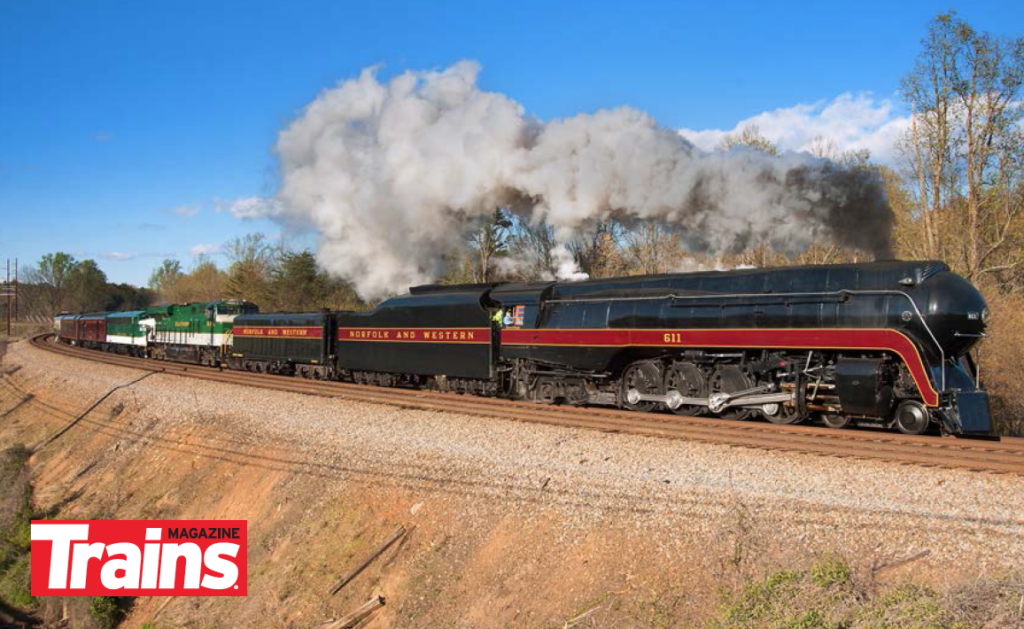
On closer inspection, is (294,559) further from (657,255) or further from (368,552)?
(657,255)

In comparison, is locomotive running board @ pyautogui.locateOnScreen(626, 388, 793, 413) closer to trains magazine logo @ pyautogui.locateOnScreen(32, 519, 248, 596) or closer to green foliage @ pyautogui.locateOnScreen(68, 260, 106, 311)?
trains magazine logo @ pyautogui.locateOnScreen(32, 519, 248, 596)

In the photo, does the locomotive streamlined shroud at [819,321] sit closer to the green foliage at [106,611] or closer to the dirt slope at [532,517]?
the dirt slope at [532,517]

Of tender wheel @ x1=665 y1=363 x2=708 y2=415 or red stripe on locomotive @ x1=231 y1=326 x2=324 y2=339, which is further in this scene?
red stripe on locomotive @ x1=231 y1=326 x2=324 y2=339

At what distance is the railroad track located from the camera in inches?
387

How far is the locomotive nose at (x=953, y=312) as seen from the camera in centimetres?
1076

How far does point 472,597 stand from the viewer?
8836 millimetres

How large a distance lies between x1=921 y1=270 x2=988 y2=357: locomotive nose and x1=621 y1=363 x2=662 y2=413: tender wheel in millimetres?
5079

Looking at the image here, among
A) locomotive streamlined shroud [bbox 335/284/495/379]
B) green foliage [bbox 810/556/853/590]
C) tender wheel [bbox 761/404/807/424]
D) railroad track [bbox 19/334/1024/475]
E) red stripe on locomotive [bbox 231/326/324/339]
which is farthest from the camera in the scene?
red stripe on locomotive [bbox 231/326/324/339]

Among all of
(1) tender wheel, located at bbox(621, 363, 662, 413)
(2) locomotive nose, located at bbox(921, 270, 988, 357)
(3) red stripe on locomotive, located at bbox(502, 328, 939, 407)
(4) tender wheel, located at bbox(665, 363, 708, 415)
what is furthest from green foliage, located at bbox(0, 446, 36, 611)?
(2) locomotive nose, located at bbox(921, 270, 988, 357)

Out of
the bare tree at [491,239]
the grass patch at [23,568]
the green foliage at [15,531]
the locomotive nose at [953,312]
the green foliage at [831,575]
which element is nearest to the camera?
the green foliage at [831,575]

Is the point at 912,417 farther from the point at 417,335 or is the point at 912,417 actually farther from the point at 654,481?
the point at 417,335

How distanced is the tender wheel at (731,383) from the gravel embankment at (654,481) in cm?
220

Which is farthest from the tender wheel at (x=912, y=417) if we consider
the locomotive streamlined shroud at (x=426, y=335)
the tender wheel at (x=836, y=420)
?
the locomotive streamlined shroud at (x=426, y=335)

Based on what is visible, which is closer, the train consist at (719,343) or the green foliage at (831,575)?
the green foliage at (831,575)
